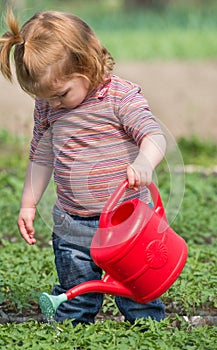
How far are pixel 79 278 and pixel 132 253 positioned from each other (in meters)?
0.42

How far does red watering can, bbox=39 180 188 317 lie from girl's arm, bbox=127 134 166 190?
52 millimetres

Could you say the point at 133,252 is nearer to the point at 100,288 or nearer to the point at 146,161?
the point at 100,288

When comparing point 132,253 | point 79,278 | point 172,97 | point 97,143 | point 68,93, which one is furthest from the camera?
point 172,97

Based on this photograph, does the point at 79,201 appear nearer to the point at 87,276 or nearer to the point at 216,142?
the point at 87,276

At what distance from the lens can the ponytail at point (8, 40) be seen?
2906 mm

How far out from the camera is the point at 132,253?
2.79 meters

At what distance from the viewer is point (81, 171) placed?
9.95ft

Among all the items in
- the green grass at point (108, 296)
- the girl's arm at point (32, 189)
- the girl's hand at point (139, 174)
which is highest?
the girl's hand at point (139, 174)

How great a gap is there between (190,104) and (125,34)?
5.31 metres

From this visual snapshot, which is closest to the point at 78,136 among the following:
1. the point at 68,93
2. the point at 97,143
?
the point at 97,143

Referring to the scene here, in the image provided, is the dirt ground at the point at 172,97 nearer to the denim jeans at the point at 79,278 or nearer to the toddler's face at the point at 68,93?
the denim jeans at the point at 79,278

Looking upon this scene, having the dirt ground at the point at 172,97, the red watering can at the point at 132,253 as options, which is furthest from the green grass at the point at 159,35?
the red watering can at the point at 132,253

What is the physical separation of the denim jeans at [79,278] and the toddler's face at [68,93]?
1.47ft

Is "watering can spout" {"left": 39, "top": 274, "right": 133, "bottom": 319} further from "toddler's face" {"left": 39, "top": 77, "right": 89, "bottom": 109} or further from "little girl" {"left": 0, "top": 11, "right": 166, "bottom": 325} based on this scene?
"toddler's face" {"left": 39, "top": 77, "right": 89, "bottom": 109}
